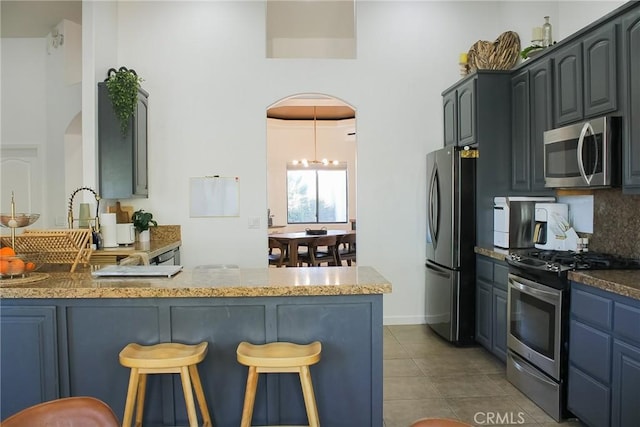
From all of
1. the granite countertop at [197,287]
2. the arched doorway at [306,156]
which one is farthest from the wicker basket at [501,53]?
the arched doorway at [306,156]

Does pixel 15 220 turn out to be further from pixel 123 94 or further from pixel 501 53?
pixel 501 53

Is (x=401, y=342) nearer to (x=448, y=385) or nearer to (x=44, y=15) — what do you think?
(x=448, y=385)

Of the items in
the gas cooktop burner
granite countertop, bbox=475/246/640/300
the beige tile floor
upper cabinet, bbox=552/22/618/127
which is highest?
upper cabinet, bbox=552/22/618/127

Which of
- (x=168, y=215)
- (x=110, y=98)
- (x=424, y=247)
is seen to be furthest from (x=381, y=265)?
(x=110, y=98)

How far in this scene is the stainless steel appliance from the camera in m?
3.72

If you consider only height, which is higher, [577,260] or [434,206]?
[434,206]

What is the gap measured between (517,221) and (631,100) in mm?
1341

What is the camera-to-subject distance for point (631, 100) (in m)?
2.59

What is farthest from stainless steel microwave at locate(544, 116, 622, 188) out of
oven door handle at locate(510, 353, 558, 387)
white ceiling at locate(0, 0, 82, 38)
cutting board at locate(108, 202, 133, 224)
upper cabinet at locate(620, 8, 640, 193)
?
white ceiling at locate(0, 0, 82, 38)

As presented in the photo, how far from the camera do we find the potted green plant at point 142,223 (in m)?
4.52

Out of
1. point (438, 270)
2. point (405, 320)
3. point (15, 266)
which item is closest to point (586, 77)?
point (438, 270)

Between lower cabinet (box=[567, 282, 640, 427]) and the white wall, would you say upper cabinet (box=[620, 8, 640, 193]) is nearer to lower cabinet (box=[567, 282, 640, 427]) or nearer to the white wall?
lower cabinet (box=[567, 282, 640, 427])

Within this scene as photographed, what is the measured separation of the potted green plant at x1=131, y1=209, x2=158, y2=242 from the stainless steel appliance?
3272 millimetres

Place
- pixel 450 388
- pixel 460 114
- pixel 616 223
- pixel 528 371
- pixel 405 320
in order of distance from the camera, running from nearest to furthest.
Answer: pixel 528 371
pixel 616 223
pixel 450 388
pixel 460 114
pixel 405 320
